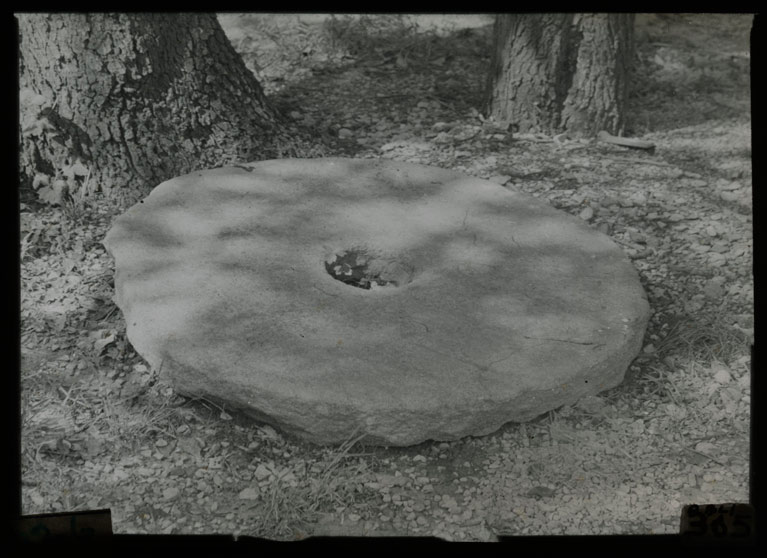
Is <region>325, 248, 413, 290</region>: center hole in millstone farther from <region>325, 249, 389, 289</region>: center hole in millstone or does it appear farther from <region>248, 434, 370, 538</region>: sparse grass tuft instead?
<region>248, 434, 370, 538</region>: sparse grass tuft

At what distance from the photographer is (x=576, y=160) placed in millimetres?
4074

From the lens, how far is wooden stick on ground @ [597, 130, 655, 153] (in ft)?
13.8

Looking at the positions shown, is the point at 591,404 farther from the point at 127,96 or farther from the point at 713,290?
the point at 127,96

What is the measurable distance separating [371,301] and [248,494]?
68cm

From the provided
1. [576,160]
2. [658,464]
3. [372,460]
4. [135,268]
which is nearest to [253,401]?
[372,460]

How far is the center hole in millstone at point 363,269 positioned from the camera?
2.94 m

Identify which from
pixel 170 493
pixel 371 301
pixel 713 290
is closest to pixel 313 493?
pixel 170 493

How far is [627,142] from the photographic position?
4.20m

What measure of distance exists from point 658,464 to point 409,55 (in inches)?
121

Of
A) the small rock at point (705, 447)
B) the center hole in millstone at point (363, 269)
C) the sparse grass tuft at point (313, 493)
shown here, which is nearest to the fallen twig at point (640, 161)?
the center hole in millstone at point (363, 269)

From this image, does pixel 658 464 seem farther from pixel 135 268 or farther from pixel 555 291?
pixel 135 268

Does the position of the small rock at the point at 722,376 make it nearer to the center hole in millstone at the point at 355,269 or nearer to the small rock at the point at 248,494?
the center hole in millstone at the point at 355,269

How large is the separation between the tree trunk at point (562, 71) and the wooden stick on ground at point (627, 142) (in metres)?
0.05

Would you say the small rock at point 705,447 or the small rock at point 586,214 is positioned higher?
the small rock at point 586,214
